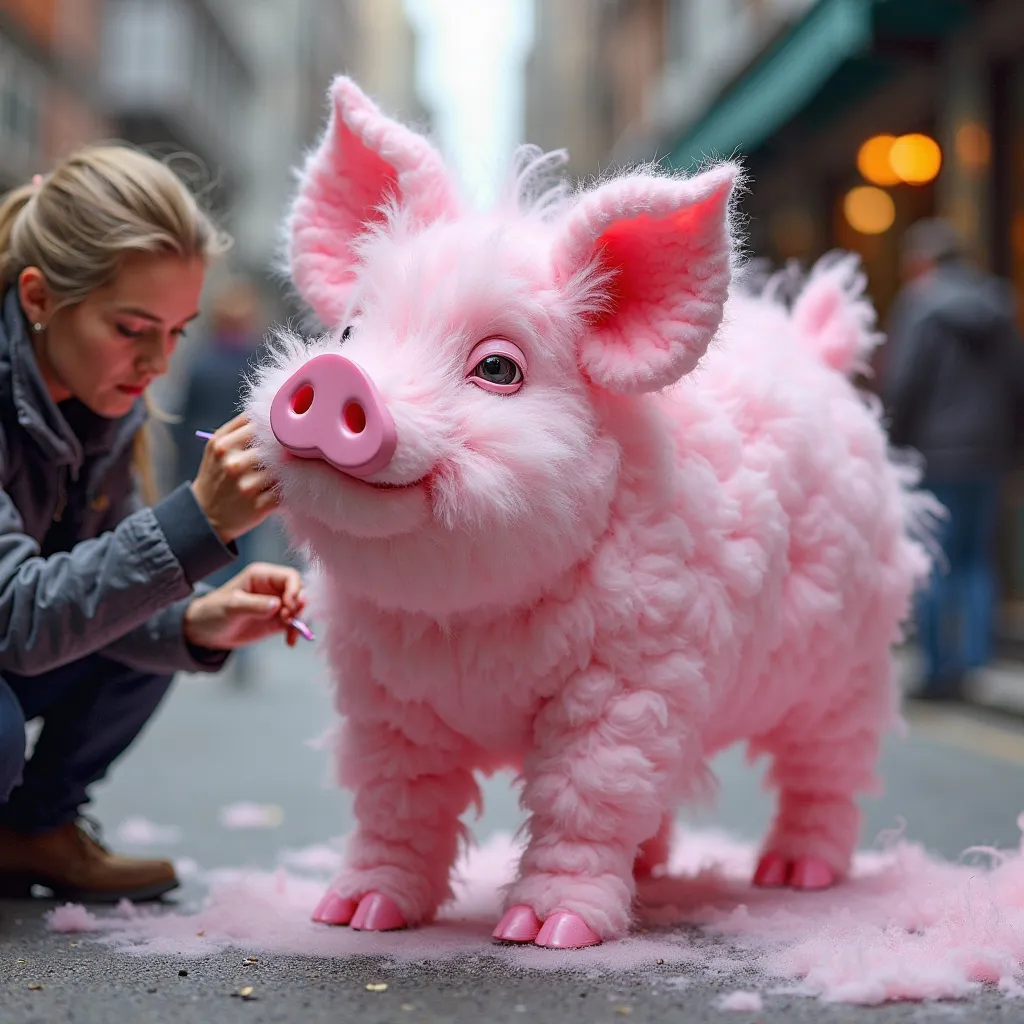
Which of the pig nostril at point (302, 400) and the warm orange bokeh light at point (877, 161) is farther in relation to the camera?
the warm orange bokeh light at point (877, 161)

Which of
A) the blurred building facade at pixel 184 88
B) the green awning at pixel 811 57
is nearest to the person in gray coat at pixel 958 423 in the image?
the green awning at pixel 811 57

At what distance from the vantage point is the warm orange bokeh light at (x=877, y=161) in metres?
8.52

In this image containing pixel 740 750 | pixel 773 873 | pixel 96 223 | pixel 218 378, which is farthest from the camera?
pixel 218 378

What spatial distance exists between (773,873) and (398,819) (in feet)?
2.45

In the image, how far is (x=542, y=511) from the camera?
6.23ft

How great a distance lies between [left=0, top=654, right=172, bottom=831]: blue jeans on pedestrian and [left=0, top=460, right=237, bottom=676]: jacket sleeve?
436 mm

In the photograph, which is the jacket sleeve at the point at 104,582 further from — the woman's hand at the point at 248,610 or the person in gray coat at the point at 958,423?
the person in gray coat at the point at 958,423

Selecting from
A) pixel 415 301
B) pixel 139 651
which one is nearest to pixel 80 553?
pixel 139 651

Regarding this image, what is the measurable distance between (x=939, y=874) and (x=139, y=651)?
1.46 meters

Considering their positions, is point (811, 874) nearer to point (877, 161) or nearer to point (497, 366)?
point (497, 366)

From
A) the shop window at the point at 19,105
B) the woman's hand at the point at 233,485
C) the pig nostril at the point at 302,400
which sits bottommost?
the woman's hand at the point at 233,485

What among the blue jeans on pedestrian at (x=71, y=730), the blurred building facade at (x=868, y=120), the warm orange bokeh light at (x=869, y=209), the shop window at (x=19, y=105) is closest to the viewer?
the blue jeans on pedestrian at (x=71, y=730)

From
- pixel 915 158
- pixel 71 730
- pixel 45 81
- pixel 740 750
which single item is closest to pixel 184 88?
pixel 45 81

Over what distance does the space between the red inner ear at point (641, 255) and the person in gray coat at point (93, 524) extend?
2.02 feet
